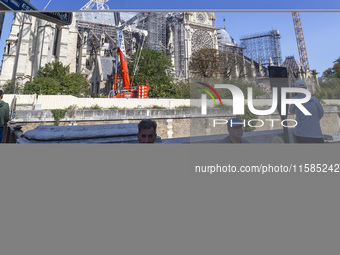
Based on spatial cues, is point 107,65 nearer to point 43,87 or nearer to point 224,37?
point 43,87

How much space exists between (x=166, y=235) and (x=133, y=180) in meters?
0.87

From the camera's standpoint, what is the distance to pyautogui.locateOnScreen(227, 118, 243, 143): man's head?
3742mm

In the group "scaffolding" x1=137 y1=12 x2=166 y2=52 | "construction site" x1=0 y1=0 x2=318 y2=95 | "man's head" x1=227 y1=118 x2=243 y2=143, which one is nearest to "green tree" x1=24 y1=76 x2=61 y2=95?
"construction site" x1=0 y1=0 x2=318 y2=95

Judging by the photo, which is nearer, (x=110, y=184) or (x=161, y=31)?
(x=110, y=184)

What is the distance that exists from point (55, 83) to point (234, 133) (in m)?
20.1

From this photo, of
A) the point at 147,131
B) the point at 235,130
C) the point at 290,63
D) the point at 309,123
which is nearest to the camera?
the point at 147,131

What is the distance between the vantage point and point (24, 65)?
25891 mm

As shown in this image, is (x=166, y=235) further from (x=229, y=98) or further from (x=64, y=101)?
(x=64, y=101)

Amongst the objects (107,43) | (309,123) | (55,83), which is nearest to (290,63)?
(107,43)

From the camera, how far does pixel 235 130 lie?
12.4 ft

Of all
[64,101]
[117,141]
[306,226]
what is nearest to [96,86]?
[64,101]

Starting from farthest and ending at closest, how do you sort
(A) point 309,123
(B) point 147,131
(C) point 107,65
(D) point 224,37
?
(D) point 224,37 < (C) point 107,65 < (A) point 309,123 < (B) point 147,131

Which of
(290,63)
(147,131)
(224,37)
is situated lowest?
(147,131)

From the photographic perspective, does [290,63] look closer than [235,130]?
No
